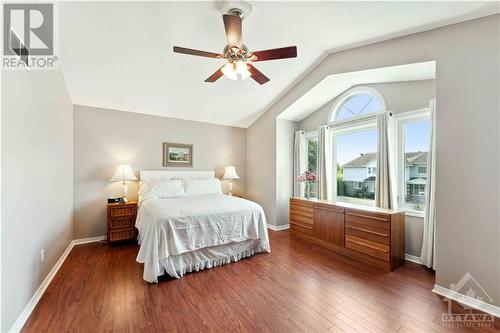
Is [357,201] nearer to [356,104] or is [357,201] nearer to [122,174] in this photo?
[356,104]

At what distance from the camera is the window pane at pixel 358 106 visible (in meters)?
3.58

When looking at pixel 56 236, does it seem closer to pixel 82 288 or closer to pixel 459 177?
pixel 82 288

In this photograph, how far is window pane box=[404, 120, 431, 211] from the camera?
120 inches

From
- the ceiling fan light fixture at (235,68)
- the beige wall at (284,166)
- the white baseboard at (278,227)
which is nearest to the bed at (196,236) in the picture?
the white baseboard at (278,227)

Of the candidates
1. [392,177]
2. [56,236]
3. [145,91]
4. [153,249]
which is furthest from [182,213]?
[392,177]

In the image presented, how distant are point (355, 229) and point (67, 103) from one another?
4914 millimetres

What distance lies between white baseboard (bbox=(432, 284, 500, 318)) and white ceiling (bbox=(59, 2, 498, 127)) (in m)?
2.78

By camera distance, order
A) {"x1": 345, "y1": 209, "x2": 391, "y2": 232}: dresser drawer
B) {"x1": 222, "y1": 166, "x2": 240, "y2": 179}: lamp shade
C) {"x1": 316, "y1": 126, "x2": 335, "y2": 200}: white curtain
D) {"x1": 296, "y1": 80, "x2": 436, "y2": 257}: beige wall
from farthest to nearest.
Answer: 1. {"x1": 222, "y1": 166, "x2": 240, "y2": 179}: lamp shade
2. {"x1": 316, "y1": 126, "x2": 335, "y2": 200}: white curtain
3. {"x1": 296, "y1": 80, "x2": 436, "y2": 257}: beige wall
4. {"x1": 345, "y1": 209, "x2": 391, "y2": 232}: dresser drawer

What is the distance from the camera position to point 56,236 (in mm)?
2748

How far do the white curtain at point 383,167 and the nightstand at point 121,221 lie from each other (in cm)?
417

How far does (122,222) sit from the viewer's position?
12.0 ft

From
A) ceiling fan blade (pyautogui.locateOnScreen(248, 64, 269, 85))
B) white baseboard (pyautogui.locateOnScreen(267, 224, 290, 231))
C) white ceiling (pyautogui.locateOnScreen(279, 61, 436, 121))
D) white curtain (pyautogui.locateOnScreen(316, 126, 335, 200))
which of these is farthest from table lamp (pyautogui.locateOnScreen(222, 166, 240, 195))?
ceiling fan blade (pyautogui.locateOnScreen(248, 64, 269, 85))

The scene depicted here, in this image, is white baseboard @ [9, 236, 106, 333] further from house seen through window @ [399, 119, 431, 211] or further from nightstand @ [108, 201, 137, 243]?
house seen through window @ [399, 119, 431, 211]

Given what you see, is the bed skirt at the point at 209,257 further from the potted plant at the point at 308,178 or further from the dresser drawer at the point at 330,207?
the potted plant at the point at 308,178
